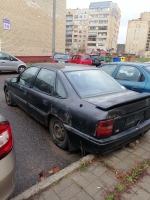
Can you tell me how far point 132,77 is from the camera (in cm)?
475

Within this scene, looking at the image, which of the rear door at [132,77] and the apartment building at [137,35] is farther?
the apartment building at [137,35]

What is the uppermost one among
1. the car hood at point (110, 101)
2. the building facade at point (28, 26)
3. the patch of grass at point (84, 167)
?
the building facade at point (28, 26)

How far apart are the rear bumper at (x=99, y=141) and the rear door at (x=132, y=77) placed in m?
2.03

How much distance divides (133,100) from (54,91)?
141 cm

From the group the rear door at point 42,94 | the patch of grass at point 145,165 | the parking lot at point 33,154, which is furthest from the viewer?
the rear door at point 42,94

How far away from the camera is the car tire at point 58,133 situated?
2.89m

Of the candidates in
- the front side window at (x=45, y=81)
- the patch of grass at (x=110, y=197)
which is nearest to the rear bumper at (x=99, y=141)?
the patch of grass at (x=110, y=197)

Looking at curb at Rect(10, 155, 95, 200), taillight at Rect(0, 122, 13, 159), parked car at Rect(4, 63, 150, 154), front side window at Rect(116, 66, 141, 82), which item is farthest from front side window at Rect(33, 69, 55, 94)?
front side window at Rect(116, 66, 141, 82)

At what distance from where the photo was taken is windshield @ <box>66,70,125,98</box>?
2869 mm

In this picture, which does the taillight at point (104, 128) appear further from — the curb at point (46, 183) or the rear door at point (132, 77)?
the rear door at point (132, 77)

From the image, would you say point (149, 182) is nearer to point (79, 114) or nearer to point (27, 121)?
point (79, 114)

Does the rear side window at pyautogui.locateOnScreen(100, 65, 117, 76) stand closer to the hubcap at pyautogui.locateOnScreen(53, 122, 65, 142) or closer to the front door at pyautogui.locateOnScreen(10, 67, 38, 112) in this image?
the front door at pyautogui.locateOnScreen(10, 67, 38, 112)

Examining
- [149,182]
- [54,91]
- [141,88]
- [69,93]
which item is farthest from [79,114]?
[141,88]

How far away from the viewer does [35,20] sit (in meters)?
21.4
